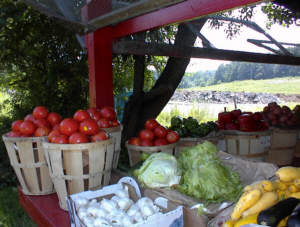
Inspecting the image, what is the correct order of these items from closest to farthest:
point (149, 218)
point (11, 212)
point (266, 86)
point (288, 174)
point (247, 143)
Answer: point (149, 218), point (288, 174), point (247, 143), point (11, 212), point (266, 86)

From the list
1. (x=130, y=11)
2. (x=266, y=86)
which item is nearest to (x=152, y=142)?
(x=130, y=11)

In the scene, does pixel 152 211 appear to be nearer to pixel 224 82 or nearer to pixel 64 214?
pixel 64 214

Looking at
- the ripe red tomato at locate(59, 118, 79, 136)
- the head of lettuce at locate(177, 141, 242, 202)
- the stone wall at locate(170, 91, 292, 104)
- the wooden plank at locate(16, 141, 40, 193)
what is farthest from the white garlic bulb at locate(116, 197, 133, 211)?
the stone wall at locate(170, 91, 292, 104)

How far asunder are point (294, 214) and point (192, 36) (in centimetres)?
459

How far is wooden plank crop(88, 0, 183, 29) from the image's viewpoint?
2684mm

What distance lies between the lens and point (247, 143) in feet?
13.7

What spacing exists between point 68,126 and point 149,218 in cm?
132

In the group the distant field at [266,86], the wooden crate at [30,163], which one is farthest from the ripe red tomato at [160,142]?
the distant field at [266,86]

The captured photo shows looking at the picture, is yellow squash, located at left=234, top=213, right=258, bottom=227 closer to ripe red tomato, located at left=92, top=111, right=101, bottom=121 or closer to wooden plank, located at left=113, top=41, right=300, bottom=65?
ripe red tomato, located at left=92, top=111, right=101, bottom=121

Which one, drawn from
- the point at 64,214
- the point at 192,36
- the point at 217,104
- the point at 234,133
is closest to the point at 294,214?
the point at 64,214

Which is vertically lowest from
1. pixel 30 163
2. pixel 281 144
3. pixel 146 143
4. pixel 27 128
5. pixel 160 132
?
pixel 281 144

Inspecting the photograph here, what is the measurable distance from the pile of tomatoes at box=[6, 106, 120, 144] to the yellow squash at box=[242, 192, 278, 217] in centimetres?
143

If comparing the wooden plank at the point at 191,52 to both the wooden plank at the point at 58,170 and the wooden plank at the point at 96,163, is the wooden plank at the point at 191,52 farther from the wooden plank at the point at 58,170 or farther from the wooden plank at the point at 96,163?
the wooden plank at the point at 58,170

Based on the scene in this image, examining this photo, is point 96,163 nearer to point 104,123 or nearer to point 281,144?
point 104,123
